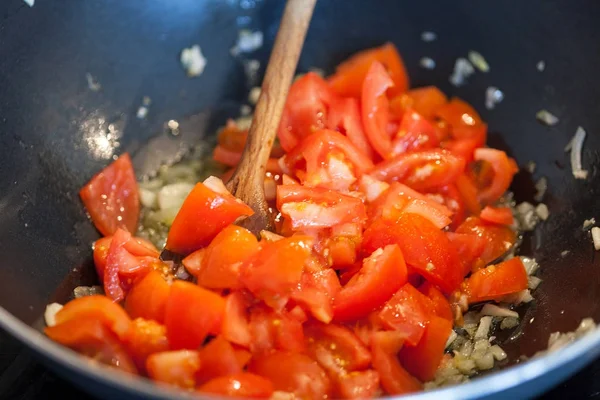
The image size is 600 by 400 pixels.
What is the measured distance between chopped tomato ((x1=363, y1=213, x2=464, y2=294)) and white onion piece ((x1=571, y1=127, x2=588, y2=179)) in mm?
580

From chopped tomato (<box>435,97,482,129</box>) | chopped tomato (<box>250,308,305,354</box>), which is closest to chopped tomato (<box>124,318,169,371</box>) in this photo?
chopped tomato (<box>250,308,305,354</box>)

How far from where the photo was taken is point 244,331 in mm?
1689

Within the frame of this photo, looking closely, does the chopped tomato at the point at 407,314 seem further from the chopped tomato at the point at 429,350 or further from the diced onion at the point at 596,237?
the diced onion at the point at 596,237

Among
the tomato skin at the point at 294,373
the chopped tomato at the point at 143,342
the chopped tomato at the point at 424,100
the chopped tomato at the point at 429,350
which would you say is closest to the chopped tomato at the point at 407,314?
the chopped tomato at the point at 429,350

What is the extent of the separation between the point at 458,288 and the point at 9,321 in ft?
4.38

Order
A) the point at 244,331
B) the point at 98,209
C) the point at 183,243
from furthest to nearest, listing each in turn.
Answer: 1. the point at 98,209
2. the point at 183,243
3. the point at 244,331

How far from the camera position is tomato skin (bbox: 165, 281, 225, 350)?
1.65m

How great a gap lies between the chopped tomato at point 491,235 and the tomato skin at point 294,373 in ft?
2.67

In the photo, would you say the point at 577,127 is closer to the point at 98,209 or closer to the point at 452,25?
the point at 452,25

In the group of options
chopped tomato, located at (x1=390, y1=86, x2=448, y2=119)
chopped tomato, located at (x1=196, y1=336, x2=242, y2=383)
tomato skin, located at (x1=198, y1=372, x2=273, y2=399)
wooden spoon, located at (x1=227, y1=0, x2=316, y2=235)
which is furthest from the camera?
chopped tomato, located at (x1=390, y1=86, x2=448, y2=119)

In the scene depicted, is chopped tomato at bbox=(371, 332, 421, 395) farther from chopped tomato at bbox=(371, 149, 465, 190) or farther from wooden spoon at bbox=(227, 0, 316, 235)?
chopped tomato at bbox=(371, 149, 465, 190)

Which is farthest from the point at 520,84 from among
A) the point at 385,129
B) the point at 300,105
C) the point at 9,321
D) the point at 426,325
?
the point at 9,321

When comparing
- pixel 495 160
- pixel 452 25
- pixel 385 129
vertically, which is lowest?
pixel 495 160

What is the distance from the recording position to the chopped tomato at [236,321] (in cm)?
166
